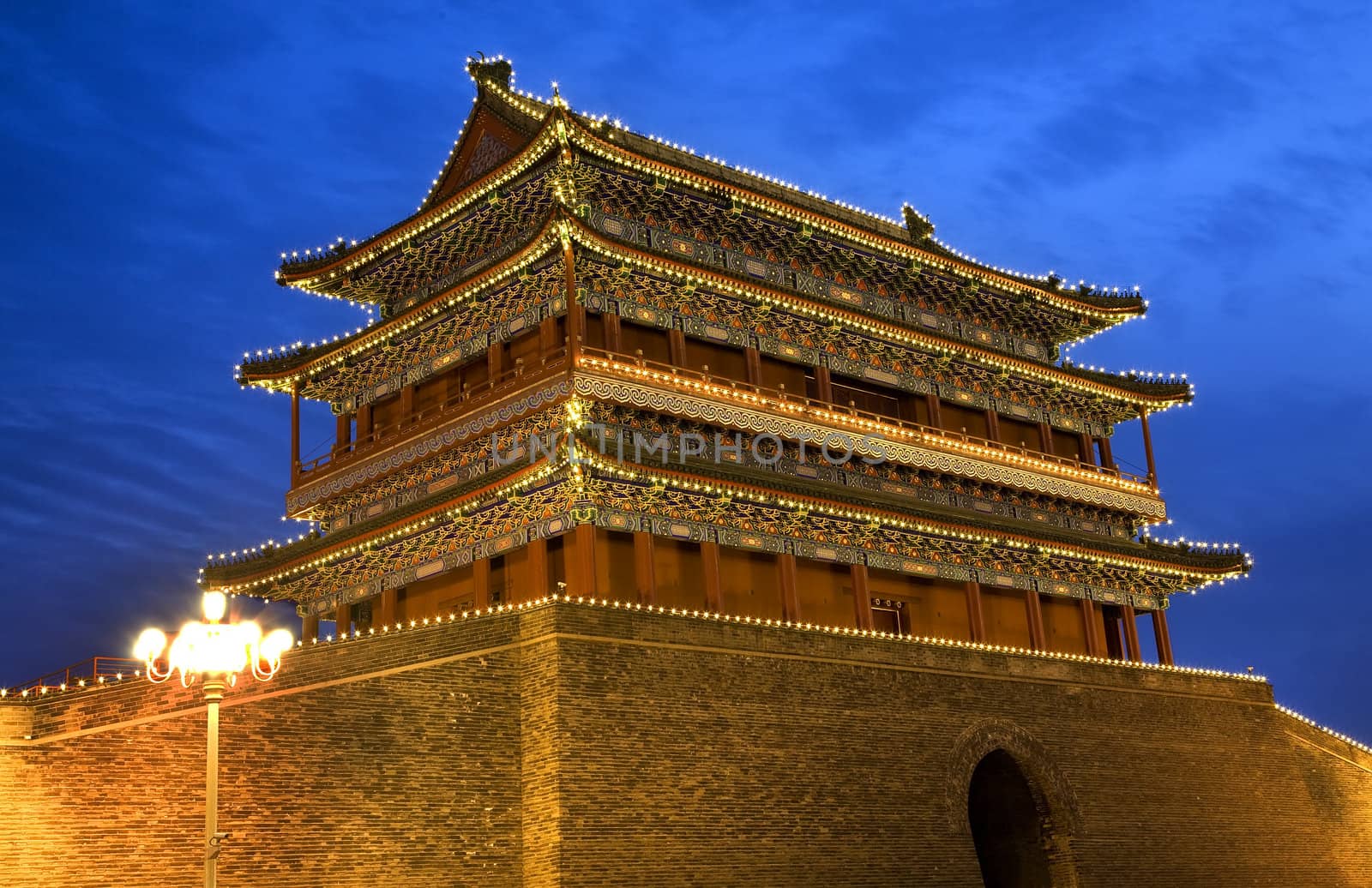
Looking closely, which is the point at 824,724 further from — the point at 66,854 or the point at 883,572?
the point at 66,854

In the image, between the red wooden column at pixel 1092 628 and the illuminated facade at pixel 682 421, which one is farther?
the red wooden column at pixel 1092 628

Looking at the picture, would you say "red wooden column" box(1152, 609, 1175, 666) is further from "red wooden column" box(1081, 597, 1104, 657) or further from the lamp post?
the lamp post

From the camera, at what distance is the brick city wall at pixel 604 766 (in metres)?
17.9

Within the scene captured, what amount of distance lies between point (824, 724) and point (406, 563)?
336 inches

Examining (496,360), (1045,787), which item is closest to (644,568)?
(496,360)

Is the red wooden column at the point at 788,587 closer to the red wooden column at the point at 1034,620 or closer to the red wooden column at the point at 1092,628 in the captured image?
the red wooden column at the point at 1034,620

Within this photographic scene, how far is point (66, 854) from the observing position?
17109 mm

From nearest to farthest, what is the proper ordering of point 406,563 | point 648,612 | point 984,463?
1. point 648,612
2. point 406,563
3. point 984,463

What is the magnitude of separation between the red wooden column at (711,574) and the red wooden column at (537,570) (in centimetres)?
279

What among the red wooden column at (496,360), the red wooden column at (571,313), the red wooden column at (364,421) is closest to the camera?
the red wooden column at (571,313)


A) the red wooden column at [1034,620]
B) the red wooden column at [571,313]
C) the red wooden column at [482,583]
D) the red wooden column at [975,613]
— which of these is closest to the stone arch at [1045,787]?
the red wooden column at [975,613]

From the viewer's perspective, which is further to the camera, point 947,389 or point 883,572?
point 947,389

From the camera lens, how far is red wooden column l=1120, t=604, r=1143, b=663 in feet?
109

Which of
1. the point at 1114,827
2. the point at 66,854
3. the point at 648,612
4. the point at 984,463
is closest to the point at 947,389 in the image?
the point at 984,463
